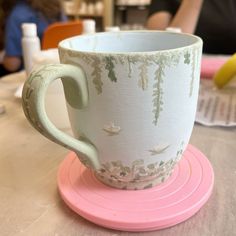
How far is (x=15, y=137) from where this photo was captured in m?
0.42

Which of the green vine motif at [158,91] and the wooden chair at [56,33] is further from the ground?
the green vine motif at [158,91]

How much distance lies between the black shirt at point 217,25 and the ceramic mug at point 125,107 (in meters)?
1.08

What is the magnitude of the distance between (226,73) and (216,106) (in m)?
0.07

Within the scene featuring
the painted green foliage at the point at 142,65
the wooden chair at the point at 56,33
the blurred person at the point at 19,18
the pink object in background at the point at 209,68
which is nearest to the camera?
the painted green foliage at the point at 142,65

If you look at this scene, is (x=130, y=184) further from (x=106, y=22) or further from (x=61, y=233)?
(x=106, y=22)

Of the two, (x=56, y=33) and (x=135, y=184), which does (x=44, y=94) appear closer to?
(x=135, y=184)

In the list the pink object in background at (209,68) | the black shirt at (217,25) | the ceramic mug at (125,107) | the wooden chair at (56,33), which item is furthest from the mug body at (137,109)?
the black shirt at (217,25)

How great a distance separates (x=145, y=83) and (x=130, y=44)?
0.35ft

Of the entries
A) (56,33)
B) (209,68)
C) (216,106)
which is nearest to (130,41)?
(216,106)

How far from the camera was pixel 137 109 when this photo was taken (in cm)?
24

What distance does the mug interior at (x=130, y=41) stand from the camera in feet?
1.01

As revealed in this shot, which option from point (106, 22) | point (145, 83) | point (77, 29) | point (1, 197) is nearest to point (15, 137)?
point (1, 197)

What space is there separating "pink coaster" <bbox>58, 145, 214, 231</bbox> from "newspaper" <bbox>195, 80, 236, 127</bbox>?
0.47 feet

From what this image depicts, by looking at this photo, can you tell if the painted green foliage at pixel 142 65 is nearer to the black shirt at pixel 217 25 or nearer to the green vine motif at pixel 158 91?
the green vine motif at pixel 158 91
